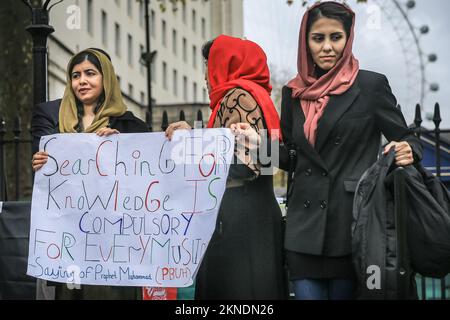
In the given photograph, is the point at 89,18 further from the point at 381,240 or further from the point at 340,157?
the point at 381,240

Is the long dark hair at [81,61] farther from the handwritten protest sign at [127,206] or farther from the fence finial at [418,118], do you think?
the fence finial at [418,118]

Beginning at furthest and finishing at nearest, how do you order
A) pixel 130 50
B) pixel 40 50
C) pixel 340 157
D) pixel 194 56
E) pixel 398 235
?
pixel 194 56 → pixel 130 50 → pixel 40 50 → pixel 340 157 → pixel 398 235

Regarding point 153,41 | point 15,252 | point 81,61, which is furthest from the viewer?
point 153,41

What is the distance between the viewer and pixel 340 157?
3830mm

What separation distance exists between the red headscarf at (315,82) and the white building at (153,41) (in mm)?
15153

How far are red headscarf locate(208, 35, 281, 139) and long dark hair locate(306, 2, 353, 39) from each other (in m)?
0.35

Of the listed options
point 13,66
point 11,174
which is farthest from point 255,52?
point 13,66

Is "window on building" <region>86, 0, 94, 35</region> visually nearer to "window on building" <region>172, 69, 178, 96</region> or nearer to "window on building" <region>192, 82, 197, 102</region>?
"window on building" <region>172, 69, 178, 96</region>

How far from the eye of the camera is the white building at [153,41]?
997 inches

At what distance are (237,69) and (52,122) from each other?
124 centimetres

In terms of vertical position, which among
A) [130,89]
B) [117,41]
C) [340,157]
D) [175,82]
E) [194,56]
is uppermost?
[194,56]

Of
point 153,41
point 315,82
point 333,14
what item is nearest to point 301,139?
point 315,82

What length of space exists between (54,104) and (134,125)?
0.48 meters
